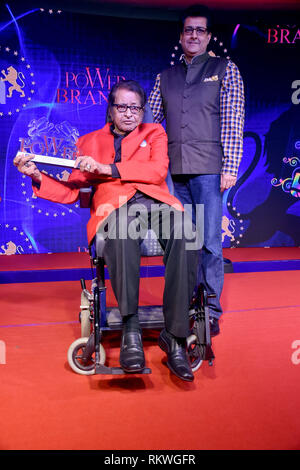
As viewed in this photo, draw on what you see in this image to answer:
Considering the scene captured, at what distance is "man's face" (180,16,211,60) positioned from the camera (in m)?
2.38

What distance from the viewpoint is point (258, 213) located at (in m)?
5.07

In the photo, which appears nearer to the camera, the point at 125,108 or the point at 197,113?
the point at 125,108

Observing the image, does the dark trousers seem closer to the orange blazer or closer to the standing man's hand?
the orange blazer

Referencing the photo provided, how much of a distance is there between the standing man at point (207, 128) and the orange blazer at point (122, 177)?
281mm

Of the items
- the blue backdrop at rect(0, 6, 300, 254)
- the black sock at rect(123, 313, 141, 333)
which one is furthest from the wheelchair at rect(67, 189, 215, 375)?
the blue backdrop at rect(0, 6, 300, 254)

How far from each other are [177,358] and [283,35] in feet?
14.0

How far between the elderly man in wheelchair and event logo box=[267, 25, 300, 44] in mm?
3278

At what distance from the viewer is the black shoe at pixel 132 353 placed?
1.74m

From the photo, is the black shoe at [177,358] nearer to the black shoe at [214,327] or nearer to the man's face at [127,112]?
the black shoe at [214,327]

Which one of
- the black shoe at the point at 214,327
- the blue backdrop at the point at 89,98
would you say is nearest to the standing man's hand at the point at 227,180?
the black shoe at the point at 214,327

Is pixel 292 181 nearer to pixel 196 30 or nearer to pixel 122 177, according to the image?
pixel 196 30

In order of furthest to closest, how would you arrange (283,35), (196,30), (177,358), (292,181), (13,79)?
(292,181) → (283,35) → (13,79) → (196,30) → (177,358)

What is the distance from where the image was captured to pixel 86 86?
14.9ft

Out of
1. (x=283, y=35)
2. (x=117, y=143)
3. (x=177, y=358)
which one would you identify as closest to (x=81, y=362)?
(x=177, y=358)
